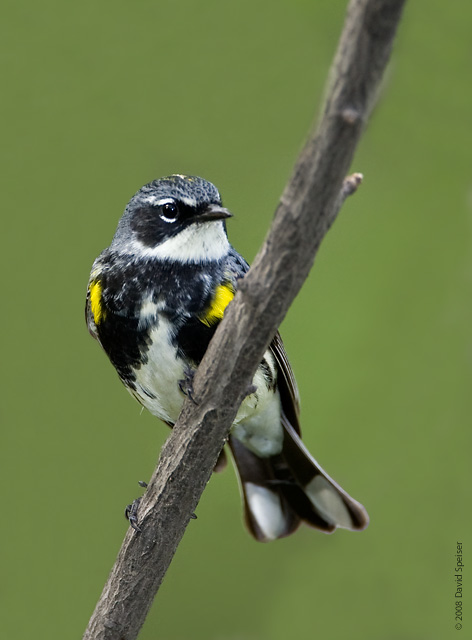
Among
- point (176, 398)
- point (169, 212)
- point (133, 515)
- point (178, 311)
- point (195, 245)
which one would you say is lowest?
point (133, 515)

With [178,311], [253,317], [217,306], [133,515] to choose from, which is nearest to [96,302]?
[178,311]

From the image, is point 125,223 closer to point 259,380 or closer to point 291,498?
point 259,380

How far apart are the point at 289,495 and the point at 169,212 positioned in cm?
155

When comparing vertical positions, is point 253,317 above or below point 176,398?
below

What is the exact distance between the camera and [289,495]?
159 inches

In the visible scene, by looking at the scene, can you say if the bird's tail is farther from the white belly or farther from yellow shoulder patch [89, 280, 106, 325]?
yellow shoulder patch [89, 280, 106, 325]

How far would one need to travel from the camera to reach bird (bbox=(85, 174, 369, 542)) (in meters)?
3.19

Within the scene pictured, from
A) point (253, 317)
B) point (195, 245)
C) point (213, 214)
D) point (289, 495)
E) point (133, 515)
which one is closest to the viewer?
point (253, 317)

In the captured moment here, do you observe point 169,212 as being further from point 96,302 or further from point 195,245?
point 96,302

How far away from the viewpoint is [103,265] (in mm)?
3512

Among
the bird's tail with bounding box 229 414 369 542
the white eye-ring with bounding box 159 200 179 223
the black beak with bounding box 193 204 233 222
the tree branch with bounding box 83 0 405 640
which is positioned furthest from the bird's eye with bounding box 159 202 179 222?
the bird's tail with bounding box 229 414 369 542

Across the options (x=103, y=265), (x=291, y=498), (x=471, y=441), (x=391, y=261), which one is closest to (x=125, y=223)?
(x=103, y=265)

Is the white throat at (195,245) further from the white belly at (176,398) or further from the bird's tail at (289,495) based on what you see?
the bird's tail at (289,495)

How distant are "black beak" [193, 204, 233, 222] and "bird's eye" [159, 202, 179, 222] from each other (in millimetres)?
108
